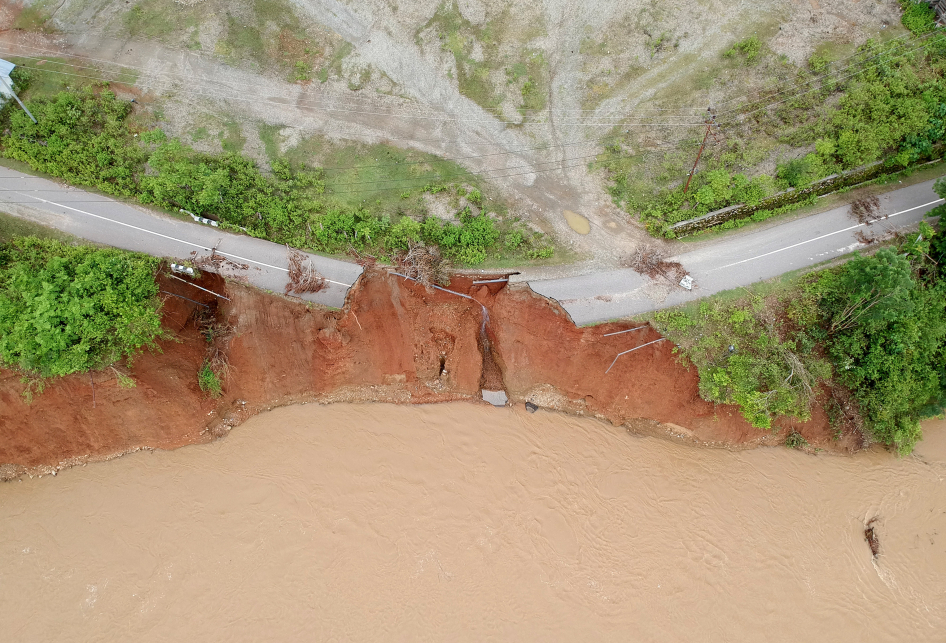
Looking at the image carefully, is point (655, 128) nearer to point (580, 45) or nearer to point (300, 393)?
point (580, 45)

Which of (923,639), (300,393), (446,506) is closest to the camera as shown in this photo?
(923,639)

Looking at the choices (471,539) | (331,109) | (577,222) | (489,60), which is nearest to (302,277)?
(331,109)

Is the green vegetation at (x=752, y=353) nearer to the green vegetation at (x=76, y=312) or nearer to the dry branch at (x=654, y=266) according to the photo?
the dry branch at (x=654, y=266)

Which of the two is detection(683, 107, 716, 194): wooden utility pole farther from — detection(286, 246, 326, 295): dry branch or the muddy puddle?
detection(286, 246, 326, 295): dry branch

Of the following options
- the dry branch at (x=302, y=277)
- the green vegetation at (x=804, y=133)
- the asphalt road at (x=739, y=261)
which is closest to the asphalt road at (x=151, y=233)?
the dry branch at (x=302, y=277)

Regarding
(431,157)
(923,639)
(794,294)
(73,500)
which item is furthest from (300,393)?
(923,639)
